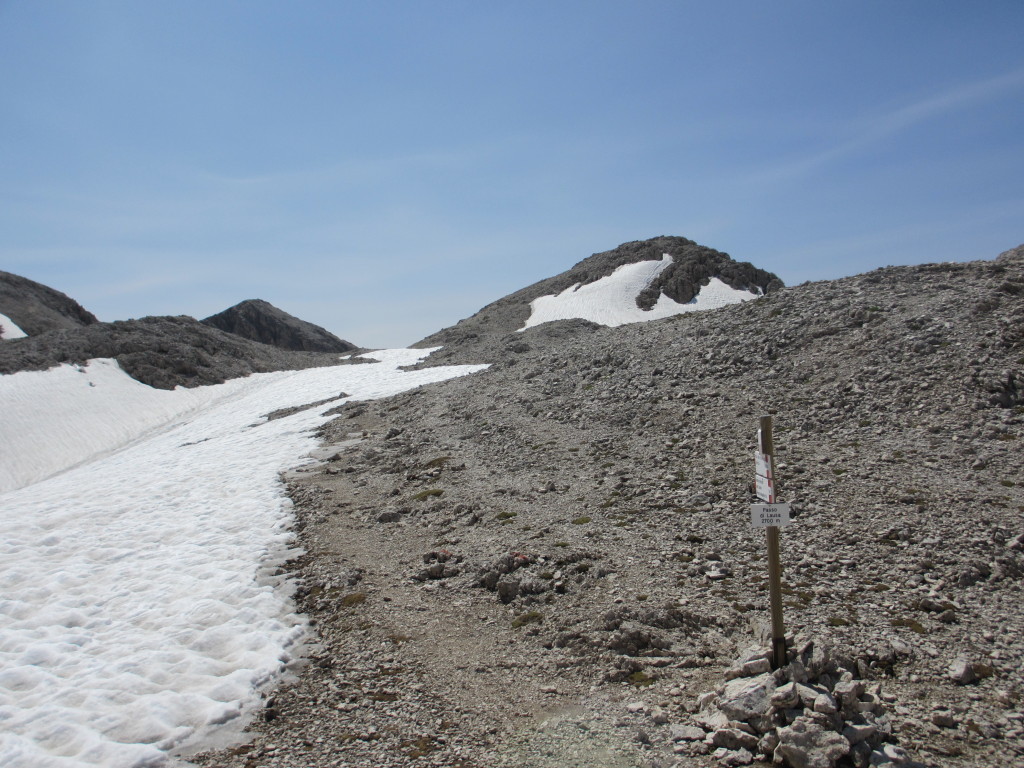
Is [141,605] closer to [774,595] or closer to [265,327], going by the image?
[774,595]

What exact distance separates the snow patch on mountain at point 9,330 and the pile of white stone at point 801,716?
93.3 metres

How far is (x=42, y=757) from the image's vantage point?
731cm

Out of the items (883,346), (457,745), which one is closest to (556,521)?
(457,745)

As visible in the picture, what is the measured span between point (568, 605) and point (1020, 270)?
797 inches

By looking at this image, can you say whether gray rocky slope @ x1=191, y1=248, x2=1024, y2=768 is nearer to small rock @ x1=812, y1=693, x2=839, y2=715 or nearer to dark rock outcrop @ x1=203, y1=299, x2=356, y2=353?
small rock @ x1=812, y1=693, x2=839, y2=715

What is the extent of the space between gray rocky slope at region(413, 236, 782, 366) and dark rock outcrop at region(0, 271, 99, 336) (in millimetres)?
52285

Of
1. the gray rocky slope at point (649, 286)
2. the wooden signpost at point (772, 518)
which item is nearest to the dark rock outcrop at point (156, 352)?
the gray rocky slope at point (649, 286)

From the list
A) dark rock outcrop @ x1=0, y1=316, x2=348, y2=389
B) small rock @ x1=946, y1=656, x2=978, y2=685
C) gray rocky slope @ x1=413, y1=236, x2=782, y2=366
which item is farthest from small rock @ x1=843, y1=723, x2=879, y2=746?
dark rock outcrop @ x1=0, y1=316, x2=348, y2=389

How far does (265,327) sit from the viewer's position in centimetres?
13362

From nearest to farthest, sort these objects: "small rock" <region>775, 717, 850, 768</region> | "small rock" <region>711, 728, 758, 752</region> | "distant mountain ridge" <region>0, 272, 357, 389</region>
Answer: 1. "small rock" <region>775, 717, 850, 768</region>
2. "small rock" <region>711, 728, 758, 752</region>
3. "distant mountain ridge" <region>0, 272, 357, 389</region>

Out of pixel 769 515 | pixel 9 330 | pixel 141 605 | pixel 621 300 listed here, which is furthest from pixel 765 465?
pixel 9 330

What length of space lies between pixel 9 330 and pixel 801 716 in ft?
320

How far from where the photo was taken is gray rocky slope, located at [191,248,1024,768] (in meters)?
7.03

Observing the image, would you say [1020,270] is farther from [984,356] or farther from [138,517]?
[138,517]
